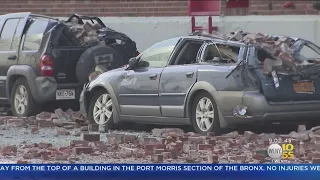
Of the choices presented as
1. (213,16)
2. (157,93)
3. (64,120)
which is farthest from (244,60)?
(213,16)

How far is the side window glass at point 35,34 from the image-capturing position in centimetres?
1439

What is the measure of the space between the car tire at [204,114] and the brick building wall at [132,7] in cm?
575

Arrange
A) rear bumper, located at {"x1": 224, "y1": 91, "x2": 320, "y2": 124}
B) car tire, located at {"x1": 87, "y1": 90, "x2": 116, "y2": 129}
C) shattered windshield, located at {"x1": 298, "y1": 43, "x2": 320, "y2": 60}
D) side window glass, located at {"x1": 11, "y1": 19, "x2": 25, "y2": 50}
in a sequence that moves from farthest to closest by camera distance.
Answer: side window glass, located at {"x1": 11, "y1": 19, "x2": 25, "y2": 50} → car tire, located at {"x1": 87, "y1": 90, "x2": 116, "y2": 129} → shattered windshield, located at {"x1": 298, "y1": 43, "x2": 320, "y2": 60} → rear bumper, located at {"x1": 224, "y1": 91, "x2": 320, "y2": 124}

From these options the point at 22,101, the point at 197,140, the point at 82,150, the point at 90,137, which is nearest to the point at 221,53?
the point at 197,140

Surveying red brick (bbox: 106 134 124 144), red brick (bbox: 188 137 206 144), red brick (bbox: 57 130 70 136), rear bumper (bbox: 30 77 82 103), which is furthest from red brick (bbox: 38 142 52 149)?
rear bumper (bbox: 30 77 82 103)

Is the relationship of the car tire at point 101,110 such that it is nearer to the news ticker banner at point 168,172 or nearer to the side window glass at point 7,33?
the side window glass at point 7,33

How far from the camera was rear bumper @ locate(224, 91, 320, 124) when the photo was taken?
1111cm

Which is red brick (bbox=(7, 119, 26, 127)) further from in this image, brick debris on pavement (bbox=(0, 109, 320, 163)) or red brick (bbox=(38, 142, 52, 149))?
red brick (bbox=(38, 142, 52, 149))

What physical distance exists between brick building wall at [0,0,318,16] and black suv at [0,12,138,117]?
3618 millimetres

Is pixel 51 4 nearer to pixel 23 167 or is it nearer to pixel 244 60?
pixel 244 60

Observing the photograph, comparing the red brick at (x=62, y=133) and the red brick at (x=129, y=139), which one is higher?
the red brick at (x=129, y=139)

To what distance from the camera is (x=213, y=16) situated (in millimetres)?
17844

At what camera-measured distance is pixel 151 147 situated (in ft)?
Result: 33.2

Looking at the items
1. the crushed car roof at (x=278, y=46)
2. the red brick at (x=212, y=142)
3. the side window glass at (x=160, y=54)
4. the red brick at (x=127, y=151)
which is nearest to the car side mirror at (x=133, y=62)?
the side window glass at (x=160, y=54)
